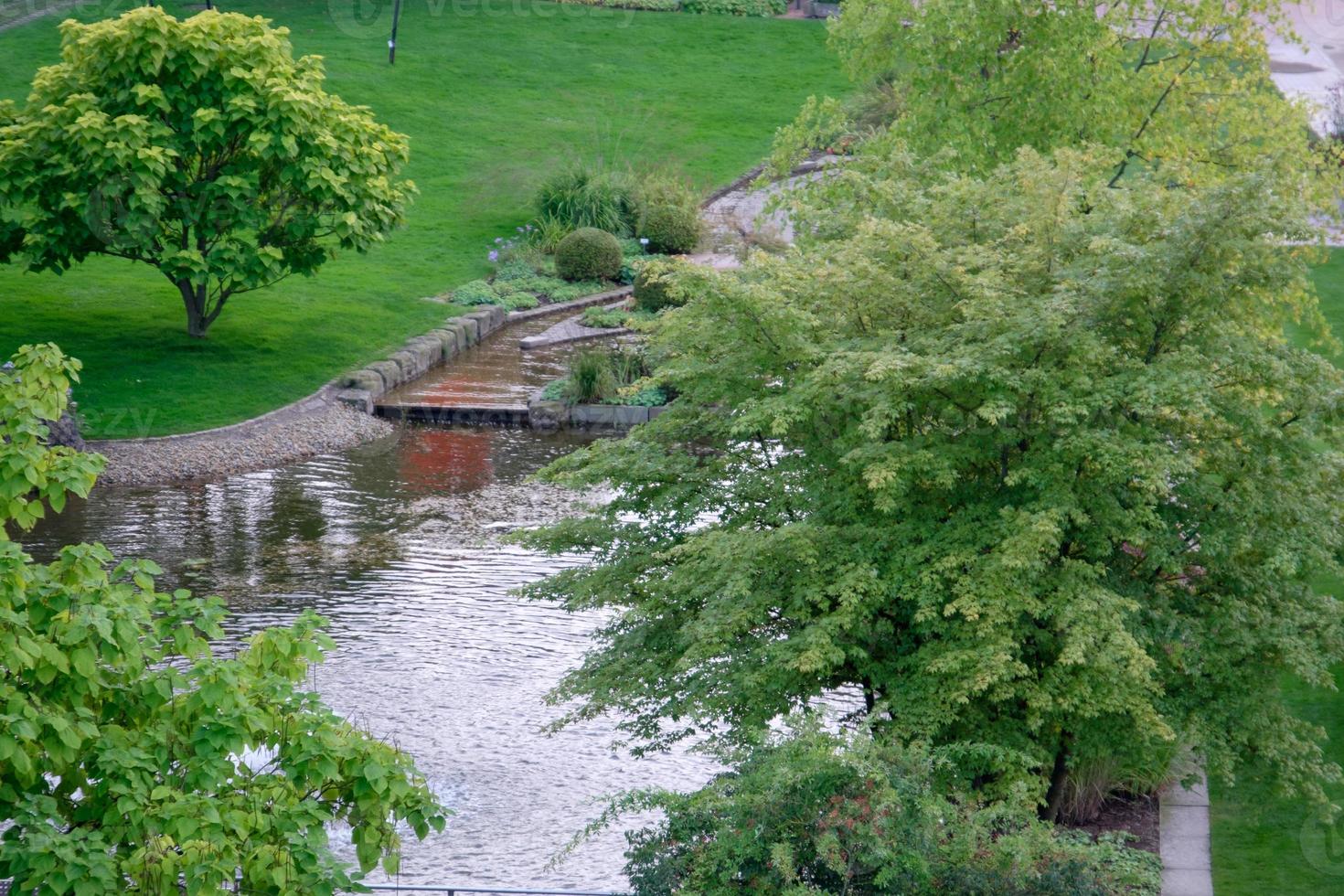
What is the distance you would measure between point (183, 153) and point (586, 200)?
39.6ft

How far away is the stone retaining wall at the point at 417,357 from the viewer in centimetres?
2522

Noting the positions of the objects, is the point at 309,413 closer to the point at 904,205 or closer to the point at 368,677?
the point at 368,677

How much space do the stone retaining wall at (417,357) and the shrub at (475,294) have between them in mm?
368

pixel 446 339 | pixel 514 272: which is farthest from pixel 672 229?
pixel 446 339

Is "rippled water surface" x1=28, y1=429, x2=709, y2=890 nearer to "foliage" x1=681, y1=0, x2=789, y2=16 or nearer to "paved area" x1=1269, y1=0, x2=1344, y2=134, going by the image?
"paved area" x1=1269, y1=0, x2=1344, y2=134

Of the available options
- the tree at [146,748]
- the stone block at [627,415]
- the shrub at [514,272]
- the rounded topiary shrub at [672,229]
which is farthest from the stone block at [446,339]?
the tree at [146,748]

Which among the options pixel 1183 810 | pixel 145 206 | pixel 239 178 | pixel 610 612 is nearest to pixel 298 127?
pixel 239 178

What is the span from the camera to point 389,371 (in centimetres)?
2609

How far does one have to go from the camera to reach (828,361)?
399 inches

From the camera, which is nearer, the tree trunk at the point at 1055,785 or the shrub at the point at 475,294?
the tree trunk at the point at 1055,785

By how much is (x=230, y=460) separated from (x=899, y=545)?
48.1ft

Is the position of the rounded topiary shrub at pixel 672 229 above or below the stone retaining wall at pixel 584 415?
above

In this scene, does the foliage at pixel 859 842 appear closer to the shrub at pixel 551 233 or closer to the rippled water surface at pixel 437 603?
the rippled water surface at pixel 437 603

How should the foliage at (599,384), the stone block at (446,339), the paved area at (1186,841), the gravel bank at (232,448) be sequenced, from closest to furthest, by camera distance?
the paved area at (1186,841) → the gravel bank at (232,448) → the foliage at (599,384) → the stone block at (446,339)
